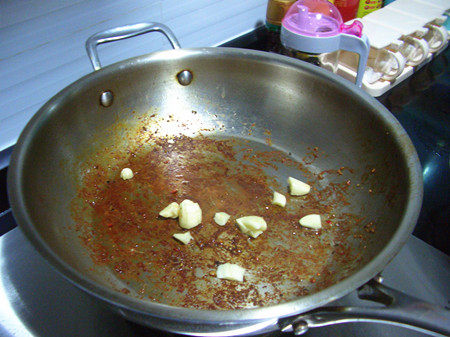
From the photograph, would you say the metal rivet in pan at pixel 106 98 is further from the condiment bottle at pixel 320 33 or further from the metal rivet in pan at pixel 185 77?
the condiment bottle at pixel 320 33

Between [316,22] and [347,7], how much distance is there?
359mm

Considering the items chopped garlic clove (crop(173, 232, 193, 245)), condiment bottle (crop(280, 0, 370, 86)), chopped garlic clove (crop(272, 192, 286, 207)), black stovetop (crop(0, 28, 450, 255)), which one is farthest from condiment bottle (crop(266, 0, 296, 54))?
chopped garlic clove (crop(173, 232, 193, 245))

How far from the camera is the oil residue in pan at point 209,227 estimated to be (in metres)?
0.63

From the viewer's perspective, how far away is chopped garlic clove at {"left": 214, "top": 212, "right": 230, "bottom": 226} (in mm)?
726

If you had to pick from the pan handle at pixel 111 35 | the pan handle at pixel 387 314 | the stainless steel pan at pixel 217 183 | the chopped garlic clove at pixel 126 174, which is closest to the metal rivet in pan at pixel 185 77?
the stainless steel pan at pixel 217 183

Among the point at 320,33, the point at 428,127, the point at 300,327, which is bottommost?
the point at 428,127

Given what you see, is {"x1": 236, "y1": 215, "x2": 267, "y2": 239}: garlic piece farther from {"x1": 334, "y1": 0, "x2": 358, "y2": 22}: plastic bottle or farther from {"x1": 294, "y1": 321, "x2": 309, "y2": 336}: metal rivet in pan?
{"x1": 334, "y1": 0, "x2": 358, "y2": 22}: plastic bottle

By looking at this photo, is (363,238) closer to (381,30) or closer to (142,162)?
(142,162)

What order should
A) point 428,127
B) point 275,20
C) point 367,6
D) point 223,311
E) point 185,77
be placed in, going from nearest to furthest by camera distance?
point 223,311 → point 185,77 → point 428,127 → point 275,20 → point 367,6

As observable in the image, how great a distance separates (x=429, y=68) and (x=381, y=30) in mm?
248

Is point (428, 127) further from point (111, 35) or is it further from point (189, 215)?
point (111, 35)

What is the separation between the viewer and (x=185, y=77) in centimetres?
88

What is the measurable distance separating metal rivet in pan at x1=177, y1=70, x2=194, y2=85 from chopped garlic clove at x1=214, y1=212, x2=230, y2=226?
332mm

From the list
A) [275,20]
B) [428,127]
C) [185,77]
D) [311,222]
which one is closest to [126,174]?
[185,77]
